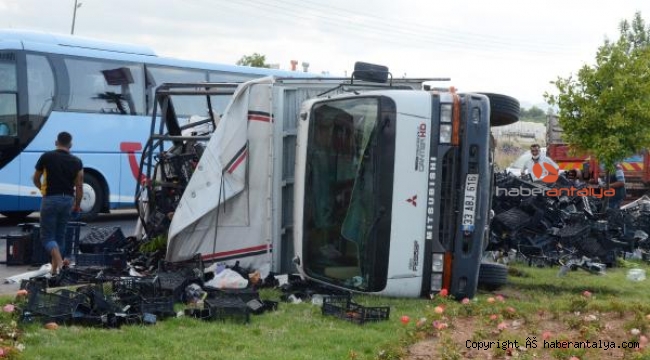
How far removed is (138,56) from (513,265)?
10.6 m

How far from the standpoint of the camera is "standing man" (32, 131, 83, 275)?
10.6 metres

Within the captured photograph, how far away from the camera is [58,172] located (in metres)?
10.6

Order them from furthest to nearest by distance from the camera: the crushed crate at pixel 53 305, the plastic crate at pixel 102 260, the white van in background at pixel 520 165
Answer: the white van in background at pixel 520 165, the plastic crate at pixel 102 260, the crushed crate at pixel 53 305

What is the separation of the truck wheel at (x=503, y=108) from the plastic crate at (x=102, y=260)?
4.64 metres

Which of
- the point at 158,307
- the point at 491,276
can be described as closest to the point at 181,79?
the point at 491,276

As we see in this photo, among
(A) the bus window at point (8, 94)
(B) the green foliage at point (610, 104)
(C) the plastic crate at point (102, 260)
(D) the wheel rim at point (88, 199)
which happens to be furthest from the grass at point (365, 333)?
(D) the wheel rim at point (88, 199)

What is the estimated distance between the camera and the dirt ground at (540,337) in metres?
6.31

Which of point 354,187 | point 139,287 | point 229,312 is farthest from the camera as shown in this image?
point 354,187

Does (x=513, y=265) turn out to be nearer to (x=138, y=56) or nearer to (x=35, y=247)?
(x=35, y=247)

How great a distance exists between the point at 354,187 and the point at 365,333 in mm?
1974

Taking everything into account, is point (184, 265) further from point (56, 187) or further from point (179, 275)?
point (56, 187)

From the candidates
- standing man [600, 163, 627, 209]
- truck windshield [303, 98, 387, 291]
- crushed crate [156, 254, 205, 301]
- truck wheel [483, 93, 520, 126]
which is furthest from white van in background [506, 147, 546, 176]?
crushed crate [156, 254, 205, 301]

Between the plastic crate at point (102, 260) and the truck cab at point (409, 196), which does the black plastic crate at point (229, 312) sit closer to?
the truck cab at point (409, 196)

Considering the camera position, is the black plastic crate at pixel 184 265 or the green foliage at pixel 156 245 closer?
the black plastic crate at pixel 184 265
